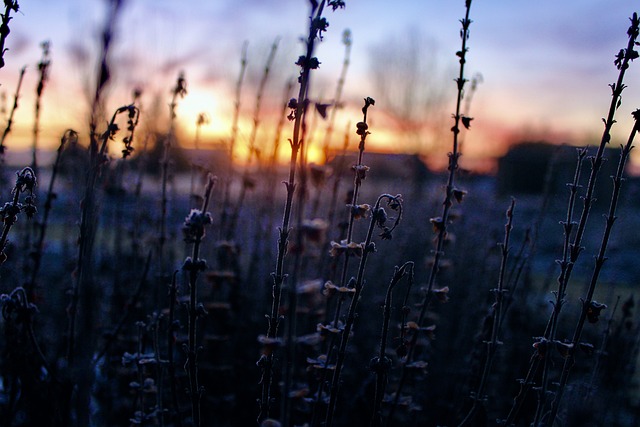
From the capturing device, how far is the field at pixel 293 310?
1.75 metres

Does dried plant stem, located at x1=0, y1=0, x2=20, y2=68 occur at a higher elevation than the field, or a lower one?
higher

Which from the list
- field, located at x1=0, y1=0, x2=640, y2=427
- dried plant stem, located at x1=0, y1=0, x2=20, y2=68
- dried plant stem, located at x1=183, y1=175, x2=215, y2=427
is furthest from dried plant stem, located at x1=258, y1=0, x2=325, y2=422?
dried plant stem, located at x1=0, y1=0, x2=20, y2=68

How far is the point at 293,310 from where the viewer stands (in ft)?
4.15

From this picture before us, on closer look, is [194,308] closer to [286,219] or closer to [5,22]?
[286,219]

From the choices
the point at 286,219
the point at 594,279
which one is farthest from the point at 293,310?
the point at 594,279

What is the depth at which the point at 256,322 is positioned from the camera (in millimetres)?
4219

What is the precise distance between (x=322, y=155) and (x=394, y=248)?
2880 millimetres

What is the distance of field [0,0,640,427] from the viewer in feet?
5.73

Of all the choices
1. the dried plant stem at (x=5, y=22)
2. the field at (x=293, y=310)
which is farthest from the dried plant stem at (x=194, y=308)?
the dried plant stem at (x=5, y=22)

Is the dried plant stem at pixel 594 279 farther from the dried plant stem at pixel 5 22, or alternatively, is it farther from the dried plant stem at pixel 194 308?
→ the dried plant stem at pixel 5 22

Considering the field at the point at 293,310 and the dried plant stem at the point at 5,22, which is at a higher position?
the dried plant stem at the point at 5,22

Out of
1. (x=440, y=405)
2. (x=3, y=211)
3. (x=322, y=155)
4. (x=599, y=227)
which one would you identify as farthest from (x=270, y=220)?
(x=599, y=227)

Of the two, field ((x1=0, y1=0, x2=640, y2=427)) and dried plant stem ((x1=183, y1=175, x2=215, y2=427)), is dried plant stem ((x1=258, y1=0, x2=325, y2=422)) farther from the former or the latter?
dried plant stem ((x1=183, y1=175, x2=215, y2=427))

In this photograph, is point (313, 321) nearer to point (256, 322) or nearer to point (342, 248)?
point (256, 322)
